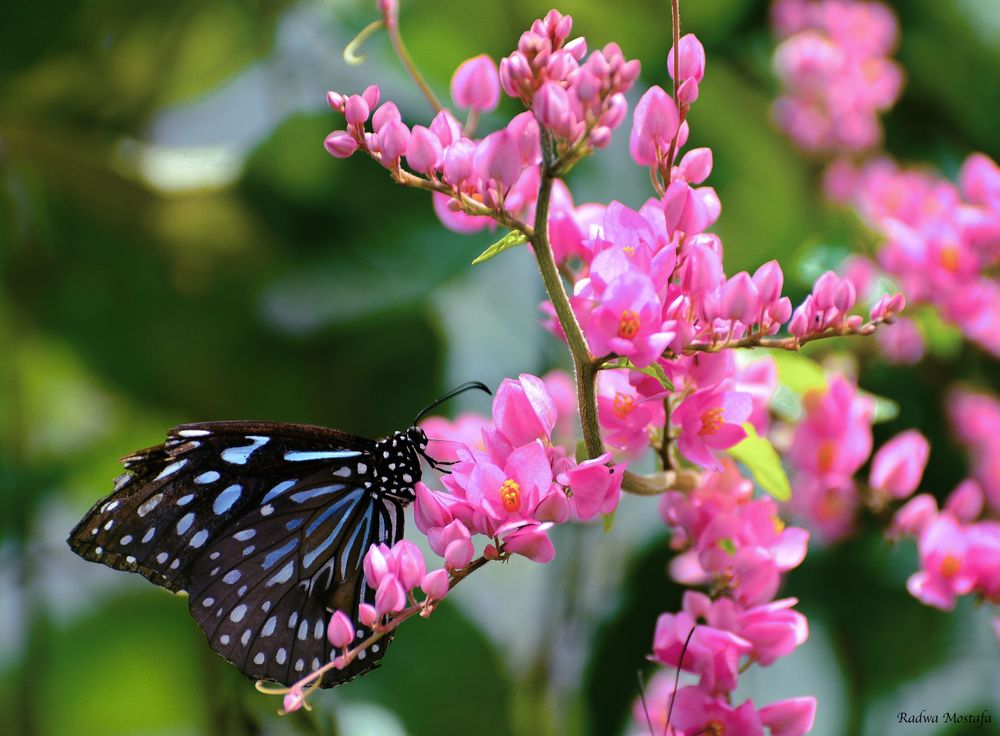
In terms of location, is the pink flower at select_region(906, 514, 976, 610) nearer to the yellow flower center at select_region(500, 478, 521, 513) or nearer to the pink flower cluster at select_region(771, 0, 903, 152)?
the yellow flower center at select_region(500, 478, 521, 513)

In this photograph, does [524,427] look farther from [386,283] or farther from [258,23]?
[258,23]

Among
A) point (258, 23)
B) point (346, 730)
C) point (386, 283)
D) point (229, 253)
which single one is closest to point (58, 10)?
point (258, 23)

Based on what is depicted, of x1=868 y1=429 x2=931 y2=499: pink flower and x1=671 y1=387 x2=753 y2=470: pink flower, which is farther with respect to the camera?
x1=868 y1=429 x2=931 y2=499: pink flower

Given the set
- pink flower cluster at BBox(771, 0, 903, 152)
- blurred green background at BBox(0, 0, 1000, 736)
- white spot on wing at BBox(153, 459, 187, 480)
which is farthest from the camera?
pink flower cluster at BBox(771, 0, 903, 152)

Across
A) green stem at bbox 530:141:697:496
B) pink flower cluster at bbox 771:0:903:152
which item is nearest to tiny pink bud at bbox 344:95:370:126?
green stem at bbox 530:141:697:496

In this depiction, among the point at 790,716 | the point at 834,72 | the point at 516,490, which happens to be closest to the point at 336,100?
the point at 516,490

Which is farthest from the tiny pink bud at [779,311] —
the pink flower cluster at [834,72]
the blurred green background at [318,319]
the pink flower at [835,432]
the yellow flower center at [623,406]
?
the pink flower cluster at [834,72]
